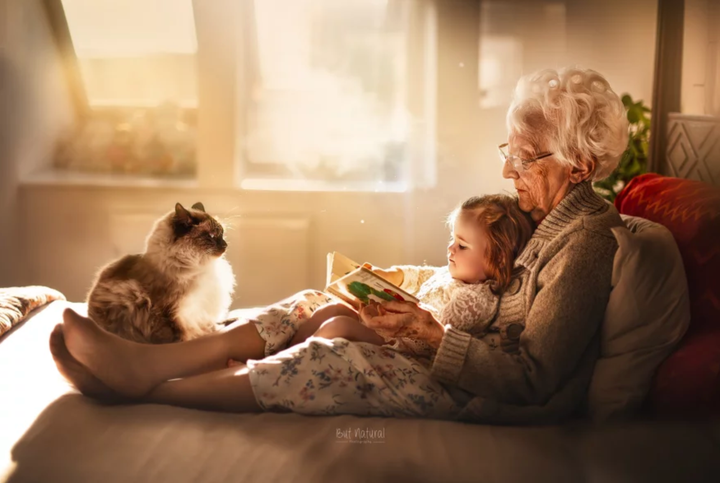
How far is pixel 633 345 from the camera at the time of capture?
43.2 inches

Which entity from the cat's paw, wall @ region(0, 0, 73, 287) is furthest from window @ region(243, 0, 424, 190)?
wall @ region(0, 0, 73, 287)

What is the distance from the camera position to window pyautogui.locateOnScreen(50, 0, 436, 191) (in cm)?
152

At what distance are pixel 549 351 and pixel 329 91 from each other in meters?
1.03

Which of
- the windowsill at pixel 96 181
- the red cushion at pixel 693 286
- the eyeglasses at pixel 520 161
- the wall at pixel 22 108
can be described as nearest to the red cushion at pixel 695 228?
the red cushion at pixel 693 286

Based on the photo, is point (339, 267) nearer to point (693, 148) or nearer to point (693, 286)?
point (693, 286)

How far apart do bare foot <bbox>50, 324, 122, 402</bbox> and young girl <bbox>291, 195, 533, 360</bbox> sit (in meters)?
0.37

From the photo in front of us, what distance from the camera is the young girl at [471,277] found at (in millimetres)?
1169

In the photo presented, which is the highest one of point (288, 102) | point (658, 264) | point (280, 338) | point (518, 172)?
point (288, 102)

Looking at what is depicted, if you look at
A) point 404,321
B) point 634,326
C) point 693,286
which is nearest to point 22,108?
point 404,321

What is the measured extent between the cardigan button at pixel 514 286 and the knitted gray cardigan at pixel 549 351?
61mm

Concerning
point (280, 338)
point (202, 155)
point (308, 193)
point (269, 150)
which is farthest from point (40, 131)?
point (280, 338)

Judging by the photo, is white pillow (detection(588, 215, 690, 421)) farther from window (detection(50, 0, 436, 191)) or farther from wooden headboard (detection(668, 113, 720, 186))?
window (detection(50, 0, 436, 191))

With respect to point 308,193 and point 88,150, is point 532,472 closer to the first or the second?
point 308,193

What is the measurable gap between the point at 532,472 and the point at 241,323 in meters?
0.61
